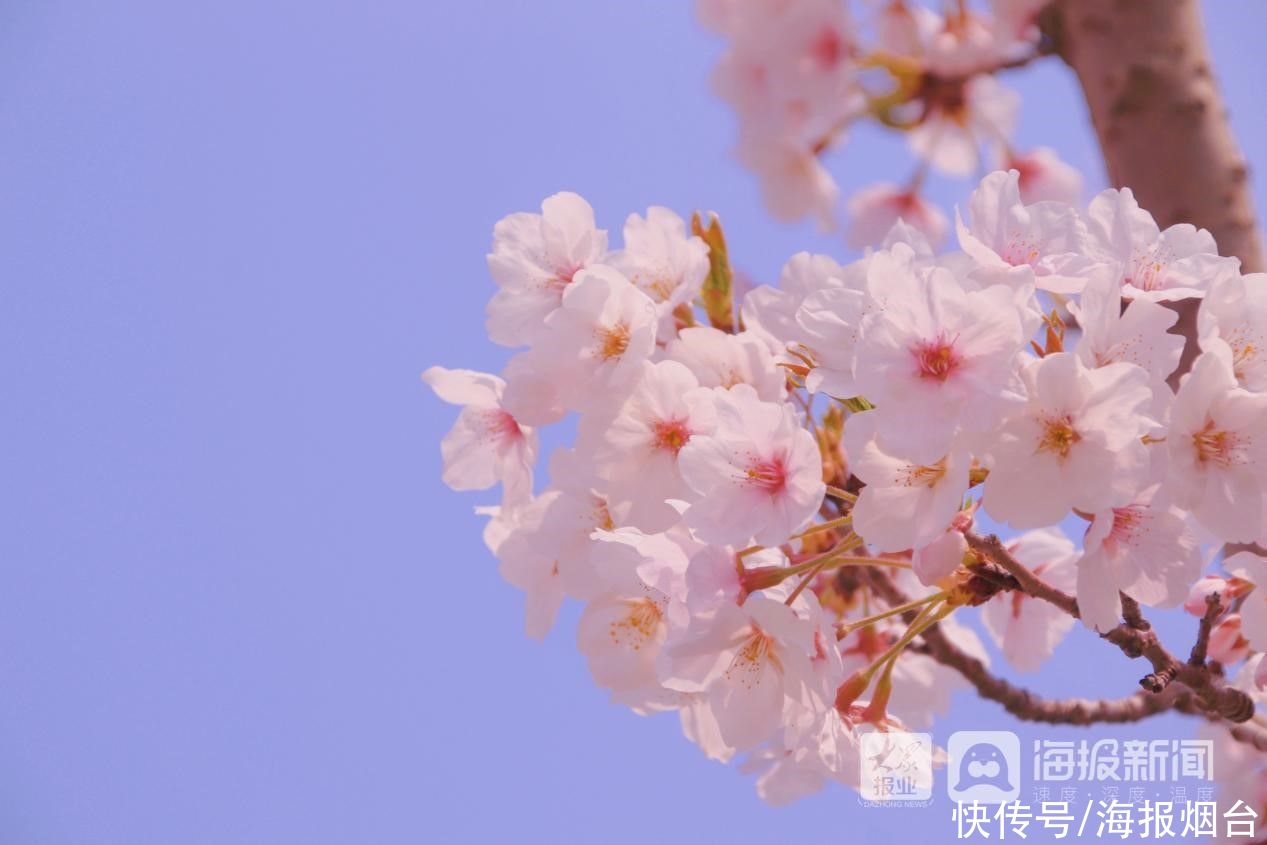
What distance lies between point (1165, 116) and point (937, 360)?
0.86 metres

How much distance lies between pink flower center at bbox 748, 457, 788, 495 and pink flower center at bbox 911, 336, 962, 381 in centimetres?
14

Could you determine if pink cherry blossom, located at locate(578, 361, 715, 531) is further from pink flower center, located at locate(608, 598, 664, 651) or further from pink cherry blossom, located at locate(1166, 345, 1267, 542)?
pink cherry blossom, located at locate(1166, 345, 1267, 542)

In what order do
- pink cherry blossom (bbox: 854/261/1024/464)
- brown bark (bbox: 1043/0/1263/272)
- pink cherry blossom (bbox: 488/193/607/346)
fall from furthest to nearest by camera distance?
brown bark (bbox: 1043/0/1263/272)
pink cherry blossom (bbox: 488/193/607/346)
pink cherry blossom (bbox: 854/261/1024/464)

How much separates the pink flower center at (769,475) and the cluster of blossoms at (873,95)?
1.21 metres

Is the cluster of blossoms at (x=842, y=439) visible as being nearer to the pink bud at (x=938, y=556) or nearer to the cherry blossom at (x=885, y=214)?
the pink bud at (x=938, y=556)

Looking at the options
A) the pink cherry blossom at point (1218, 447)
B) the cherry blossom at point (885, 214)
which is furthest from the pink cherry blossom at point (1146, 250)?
the cherry blossom at point (885, 214)

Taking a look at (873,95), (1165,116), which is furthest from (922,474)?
(873,95)

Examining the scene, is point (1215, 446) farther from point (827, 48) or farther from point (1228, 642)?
point (827, 48)

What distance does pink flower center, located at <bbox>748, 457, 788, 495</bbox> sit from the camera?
31.1 inches

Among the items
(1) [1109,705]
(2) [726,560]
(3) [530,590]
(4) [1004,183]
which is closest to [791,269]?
(4) [1004,183]

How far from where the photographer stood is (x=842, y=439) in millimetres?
897

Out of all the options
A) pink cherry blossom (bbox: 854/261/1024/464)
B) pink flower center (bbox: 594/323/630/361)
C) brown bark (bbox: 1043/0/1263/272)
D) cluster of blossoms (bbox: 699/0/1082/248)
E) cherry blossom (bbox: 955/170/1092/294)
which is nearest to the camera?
pink cherry blossom (bbox: 854/261/1024/464)

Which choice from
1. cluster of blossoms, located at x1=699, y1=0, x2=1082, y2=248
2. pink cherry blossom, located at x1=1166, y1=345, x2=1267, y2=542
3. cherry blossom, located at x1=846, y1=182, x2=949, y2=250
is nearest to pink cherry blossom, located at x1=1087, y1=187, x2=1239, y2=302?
pink cherry blossom, located at x1=1166, y1=345, x2=1267, y2=542

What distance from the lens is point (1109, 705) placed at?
3.95 ft
